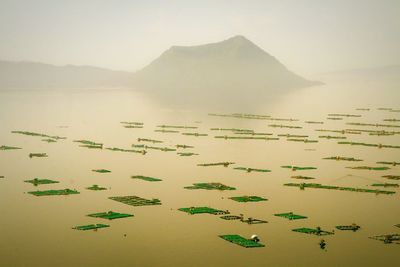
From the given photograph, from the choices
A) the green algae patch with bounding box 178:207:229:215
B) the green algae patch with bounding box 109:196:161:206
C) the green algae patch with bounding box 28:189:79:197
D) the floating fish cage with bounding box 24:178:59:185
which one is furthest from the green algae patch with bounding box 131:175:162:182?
the green algae patch with bounding box 178:207:229:215

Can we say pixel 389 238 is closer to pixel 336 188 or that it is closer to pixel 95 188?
pixel 336 188

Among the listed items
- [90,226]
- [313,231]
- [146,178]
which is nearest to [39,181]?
[146,178]

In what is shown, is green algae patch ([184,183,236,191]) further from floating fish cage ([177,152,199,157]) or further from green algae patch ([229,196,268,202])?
floating fish cage ([177,152,199,157])

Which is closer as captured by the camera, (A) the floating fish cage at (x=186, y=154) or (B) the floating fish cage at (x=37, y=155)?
(B) the floating fish cage at (x=37, y=155)

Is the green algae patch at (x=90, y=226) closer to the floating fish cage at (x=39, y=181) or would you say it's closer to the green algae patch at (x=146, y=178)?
the floating fish cage at (x=39, y=181)

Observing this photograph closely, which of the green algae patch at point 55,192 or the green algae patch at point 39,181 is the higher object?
the green algae patch at point 39,181

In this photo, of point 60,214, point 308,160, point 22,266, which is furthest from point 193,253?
point 308,160

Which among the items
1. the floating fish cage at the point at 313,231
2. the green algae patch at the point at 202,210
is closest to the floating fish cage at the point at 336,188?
the green algae patch at the point at 202,210
